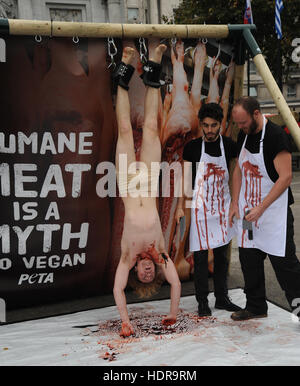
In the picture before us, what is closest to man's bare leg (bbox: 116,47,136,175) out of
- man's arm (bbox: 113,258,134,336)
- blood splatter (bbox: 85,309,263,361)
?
man's arm (bbox: 113,258,134,336)

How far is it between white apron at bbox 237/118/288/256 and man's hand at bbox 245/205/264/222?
3.4 inches

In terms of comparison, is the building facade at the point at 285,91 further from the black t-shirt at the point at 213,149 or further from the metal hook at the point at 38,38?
the metal hook at the point at 38,38

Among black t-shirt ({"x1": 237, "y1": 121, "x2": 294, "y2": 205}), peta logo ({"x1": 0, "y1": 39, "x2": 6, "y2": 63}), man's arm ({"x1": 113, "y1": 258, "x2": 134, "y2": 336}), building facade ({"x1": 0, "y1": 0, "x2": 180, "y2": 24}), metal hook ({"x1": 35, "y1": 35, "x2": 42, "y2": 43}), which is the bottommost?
man's arm ({"x1": 113, "y1": 258, "x2": 134, "y2": 336})

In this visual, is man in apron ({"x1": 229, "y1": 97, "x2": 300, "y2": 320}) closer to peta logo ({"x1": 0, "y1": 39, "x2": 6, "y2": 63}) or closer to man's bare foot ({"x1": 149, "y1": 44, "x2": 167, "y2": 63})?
man's bare foot ({"x1": 149, "y1": 44, "x2": 167, "y2": 63})

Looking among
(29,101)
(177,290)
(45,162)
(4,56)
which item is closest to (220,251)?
(177,290)

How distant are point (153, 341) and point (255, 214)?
50.5 inches

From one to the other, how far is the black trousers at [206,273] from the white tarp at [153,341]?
0.69ft

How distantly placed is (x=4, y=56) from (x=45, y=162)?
975 mm

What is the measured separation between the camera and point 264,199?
3027mm

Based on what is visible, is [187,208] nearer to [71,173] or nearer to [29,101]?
[71,173]

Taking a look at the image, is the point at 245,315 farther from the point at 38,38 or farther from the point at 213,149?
the point at 38,38

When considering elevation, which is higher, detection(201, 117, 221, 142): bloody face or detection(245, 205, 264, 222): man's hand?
detection(201, 117, 221, 142): bloody face

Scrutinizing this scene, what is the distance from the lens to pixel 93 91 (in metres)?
3.57

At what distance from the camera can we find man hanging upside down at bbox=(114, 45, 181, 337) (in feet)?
10.4
